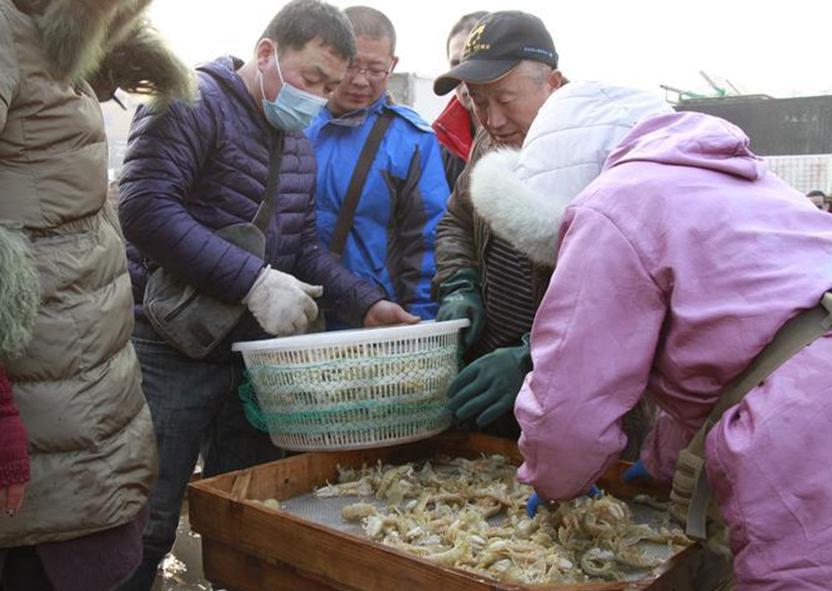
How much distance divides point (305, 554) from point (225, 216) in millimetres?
1195

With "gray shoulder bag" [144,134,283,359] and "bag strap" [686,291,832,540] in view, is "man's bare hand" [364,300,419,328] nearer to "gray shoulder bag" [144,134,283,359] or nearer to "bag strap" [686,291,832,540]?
"gray shoulder bag" [144,134,283,359]

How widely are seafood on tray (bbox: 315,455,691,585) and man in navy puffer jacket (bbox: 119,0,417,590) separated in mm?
580

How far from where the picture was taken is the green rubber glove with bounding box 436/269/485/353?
257 cm

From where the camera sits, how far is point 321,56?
2725 millimetres

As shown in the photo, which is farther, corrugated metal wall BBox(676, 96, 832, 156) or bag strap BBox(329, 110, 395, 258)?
corrugated metal wall BBox(676, 96, 832, 156)

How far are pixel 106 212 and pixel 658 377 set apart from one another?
1184mm

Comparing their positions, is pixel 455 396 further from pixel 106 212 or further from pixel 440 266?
pixel 106 212

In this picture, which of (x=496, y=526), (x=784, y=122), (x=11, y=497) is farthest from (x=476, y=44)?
(x=784, y=122)

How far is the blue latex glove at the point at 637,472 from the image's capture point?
2.12 m

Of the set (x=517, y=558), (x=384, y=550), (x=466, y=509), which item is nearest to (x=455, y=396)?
(x=466, y=509)

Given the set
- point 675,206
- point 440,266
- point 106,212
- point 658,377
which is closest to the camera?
point 675,206

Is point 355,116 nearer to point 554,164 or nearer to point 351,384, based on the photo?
point 351,384

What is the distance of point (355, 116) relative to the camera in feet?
11.2

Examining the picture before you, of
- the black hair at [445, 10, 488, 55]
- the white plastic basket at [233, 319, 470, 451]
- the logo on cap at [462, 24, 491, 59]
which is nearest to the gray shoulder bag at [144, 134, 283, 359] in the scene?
the white plastic basket at [233, 319, 470, 451]
